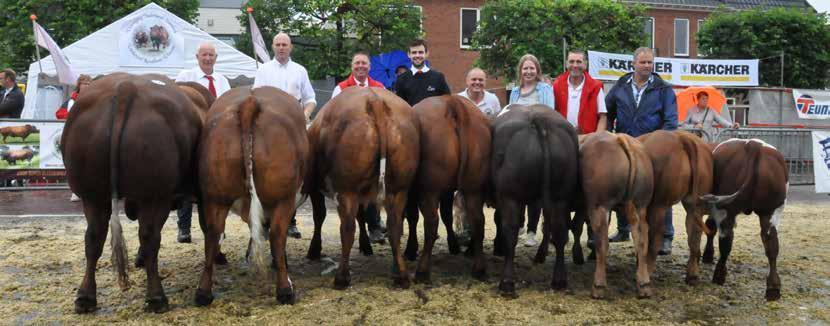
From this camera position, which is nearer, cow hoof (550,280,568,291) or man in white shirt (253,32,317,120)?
cow hoof (550,280,568,291)

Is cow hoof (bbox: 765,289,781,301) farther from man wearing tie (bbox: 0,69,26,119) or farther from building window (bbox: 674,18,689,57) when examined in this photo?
building window (bbox: 674,18,689,57)

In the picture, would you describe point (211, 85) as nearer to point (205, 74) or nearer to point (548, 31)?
point (205, 74)

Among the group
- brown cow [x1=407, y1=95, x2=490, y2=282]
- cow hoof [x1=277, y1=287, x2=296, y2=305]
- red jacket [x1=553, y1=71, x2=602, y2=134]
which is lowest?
cow hoof [x1=277, y1=287, x2=296, y2=305]

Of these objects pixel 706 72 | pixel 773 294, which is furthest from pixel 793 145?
pixel 773 294

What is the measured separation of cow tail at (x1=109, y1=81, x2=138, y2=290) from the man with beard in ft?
10.8

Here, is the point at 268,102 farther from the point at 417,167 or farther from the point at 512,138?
the point at 512,138

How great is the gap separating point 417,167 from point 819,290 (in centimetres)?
343

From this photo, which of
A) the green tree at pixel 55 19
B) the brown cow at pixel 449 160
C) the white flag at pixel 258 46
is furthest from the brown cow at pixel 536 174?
the green tree at pixel 55 19

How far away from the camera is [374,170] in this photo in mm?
5117

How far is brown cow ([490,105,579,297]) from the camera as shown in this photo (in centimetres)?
521

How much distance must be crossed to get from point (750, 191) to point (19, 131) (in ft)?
38.7

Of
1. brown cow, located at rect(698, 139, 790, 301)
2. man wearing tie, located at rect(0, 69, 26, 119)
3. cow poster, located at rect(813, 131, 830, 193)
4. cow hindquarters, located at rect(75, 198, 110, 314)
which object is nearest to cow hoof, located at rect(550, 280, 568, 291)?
brown cow, located at rect(698, 139, 790, 301)

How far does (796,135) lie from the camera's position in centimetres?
1430

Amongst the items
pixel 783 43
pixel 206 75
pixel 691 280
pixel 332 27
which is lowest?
pixel 691 280
